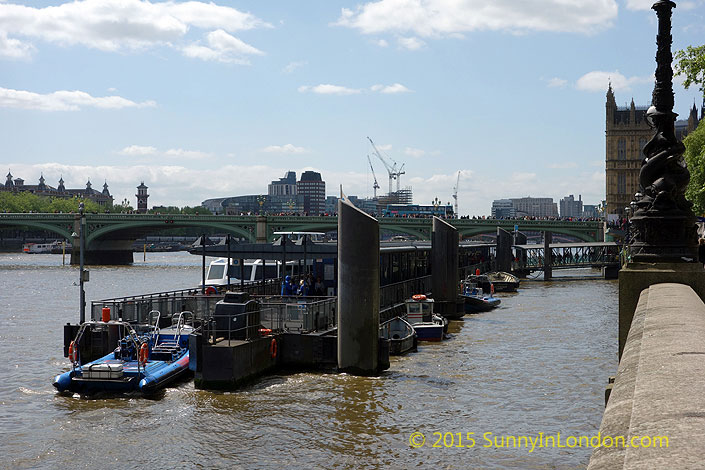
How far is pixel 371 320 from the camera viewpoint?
84.6ft

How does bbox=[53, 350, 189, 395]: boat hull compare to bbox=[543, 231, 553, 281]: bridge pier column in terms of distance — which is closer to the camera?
bbox=[53, 350, 189, 395]: boat hull

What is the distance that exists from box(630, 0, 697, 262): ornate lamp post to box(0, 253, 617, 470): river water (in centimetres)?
601

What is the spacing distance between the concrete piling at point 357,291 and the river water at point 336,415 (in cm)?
81

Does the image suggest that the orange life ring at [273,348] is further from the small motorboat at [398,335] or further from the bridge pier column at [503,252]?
the bridge pier column at [503,252]

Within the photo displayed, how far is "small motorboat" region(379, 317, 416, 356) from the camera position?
1233 inches

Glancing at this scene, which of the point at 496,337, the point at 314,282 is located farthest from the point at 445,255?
the point at 314,282

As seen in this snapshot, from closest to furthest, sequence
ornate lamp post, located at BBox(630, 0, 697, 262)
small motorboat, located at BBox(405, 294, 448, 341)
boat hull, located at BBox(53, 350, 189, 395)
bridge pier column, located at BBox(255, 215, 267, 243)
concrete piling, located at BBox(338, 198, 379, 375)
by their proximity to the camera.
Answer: ornate lamp post, located at BBox(630, 0, 697, 262) → boat hull, located at BBox(53, 350, 189, 395) → concrete piling, located at BBox(338, 198, 379, 375) → small motorboat, located at BBox(405, 294, 448, 341) → bridge pier column, located at BBox(255, 215, 267, 243)

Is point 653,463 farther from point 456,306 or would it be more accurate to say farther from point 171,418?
point 456,306

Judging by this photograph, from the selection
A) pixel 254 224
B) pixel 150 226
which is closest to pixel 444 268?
pixel 254 224

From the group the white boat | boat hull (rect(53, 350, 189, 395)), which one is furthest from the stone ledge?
the white boat

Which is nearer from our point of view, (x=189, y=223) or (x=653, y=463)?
(x=653, y=463)

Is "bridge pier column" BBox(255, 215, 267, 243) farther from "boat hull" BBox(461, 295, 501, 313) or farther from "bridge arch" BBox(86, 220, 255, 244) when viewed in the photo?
"boat hull" BBox(461, 295, 501, 313)

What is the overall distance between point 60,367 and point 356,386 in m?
12.1

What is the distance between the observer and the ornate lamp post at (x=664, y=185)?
12586 mm
